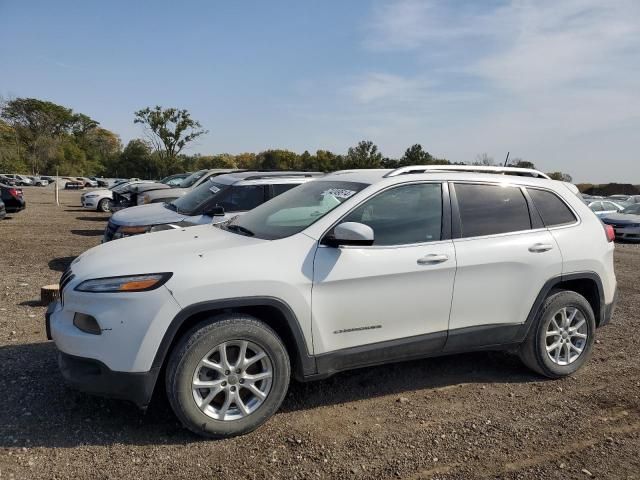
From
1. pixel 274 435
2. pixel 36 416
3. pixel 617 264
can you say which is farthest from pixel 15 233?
pixel 617 264

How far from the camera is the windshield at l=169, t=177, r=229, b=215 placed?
8.02 m

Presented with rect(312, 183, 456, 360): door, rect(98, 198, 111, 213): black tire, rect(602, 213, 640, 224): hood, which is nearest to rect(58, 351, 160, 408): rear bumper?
rect(312, 183, 456, 360): door

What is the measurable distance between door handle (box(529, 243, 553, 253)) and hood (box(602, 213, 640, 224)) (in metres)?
15.4

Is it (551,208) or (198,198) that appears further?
(198,198)

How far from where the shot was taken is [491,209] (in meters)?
4.31

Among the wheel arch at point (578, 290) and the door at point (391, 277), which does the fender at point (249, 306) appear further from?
the wheel arch at point (578, 290)

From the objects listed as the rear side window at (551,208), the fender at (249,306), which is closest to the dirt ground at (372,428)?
the fender at (249,306)

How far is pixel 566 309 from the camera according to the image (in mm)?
4531

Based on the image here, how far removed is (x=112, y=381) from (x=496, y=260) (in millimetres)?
2881

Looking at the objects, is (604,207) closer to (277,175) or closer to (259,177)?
(277,175)

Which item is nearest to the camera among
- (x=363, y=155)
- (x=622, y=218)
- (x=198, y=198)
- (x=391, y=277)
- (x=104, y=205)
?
(x=391, y=277)

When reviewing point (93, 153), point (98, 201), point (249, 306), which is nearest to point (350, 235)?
point (249, 306)

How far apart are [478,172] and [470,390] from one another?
1830 mm

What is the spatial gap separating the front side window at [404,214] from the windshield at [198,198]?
4.47 meters
